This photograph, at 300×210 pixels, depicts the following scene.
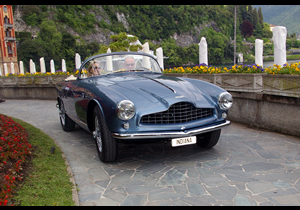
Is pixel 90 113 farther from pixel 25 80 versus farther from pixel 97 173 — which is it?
pixel 25 80

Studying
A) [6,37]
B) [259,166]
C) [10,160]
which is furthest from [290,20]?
[6,37]

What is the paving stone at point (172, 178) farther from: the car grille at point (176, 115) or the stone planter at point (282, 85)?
the stone planter at point (282, 85)

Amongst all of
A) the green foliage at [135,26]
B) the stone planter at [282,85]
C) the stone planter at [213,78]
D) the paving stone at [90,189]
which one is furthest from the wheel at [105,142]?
the green foliage at [135,26]

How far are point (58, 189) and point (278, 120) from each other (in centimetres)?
474

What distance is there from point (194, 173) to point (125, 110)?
4.15 ft

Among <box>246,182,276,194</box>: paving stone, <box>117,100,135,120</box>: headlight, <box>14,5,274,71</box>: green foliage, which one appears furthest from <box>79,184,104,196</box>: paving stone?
<box>14,5,274,71</box>: green foliage

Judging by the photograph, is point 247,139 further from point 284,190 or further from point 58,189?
point 58,189

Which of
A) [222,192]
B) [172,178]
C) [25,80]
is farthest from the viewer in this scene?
[25,80]

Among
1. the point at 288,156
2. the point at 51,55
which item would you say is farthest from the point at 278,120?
the point at 51,55

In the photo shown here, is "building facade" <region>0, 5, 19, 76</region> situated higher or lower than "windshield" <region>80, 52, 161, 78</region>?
higher

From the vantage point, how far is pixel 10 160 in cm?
416

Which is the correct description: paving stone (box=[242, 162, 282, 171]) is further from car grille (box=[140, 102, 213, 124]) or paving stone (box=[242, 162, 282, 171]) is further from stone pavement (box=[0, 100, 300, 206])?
car grille (box=[140, 102, 213, 124])

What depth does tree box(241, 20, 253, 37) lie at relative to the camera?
211ft

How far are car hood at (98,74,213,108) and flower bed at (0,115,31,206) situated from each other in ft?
5.57
